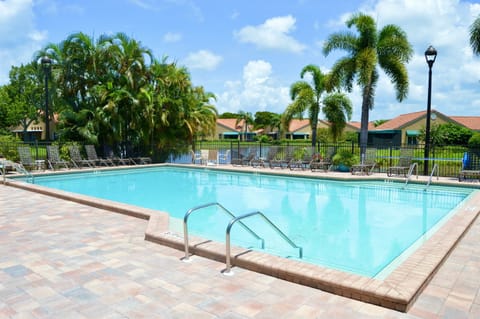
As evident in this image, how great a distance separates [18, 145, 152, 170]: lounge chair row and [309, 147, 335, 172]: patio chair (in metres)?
8.80

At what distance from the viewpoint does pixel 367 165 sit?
13.7 metres

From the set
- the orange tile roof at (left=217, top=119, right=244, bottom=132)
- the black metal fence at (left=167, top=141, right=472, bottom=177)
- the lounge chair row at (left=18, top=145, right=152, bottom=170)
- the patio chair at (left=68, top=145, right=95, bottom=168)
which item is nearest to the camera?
the black metal fence at (left=167, top=141, right=472, bottom=177)

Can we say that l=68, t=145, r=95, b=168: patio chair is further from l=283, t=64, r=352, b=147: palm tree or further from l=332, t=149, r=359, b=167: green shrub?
l=332, t=149, r=359, b=167: green shrub

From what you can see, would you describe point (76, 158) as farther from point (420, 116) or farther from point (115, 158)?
point (420, 116)

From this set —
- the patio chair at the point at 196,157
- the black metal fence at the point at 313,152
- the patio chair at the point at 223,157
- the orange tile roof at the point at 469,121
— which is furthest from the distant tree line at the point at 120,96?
the orange tile roof at the point at 469,121

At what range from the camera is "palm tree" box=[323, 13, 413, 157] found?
52.9 ft

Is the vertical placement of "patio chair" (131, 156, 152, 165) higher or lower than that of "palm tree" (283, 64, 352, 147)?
lower

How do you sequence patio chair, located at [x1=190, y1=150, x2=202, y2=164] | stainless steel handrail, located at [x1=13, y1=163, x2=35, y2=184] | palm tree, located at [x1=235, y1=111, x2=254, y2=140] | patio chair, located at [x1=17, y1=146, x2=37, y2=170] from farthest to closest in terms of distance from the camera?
1. palm tree, located at [x1=235, y1=111, x2=254, y2=140]
2. patio chair, located at [x1=190, y1=150, x2=202, y2=164]
3. patio chair, located at [x1=17, y1=146, x2=37, y2=170]
4. stainless steel handrail, located at [x1=13, y1=163, x2=35, y2=184]

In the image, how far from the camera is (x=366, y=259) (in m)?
5.64

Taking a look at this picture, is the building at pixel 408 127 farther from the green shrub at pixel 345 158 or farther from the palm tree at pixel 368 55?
the green shrub at pixel 345 158

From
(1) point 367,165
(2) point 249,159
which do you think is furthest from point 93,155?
(1) point 367,165

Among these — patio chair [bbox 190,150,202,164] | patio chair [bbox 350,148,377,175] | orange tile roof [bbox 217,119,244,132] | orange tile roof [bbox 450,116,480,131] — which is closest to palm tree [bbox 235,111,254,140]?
orange tile roof [bbox 217,119,244,132]

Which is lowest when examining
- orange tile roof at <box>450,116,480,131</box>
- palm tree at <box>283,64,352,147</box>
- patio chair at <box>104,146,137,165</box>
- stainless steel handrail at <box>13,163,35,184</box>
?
stainless steel handrail at <box>13,163,35,184</box>

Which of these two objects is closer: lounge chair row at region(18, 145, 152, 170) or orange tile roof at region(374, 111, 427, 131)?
lounge chair row at region(18, 145, 152, 170)
